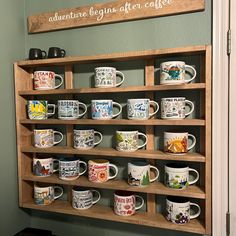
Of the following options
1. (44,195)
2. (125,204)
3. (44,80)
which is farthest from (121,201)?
(44,80)

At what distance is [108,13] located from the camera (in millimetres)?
1079

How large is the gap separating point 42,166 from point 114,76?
1.75 feet

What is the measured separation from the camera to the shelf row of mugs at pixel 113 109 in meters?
0.94

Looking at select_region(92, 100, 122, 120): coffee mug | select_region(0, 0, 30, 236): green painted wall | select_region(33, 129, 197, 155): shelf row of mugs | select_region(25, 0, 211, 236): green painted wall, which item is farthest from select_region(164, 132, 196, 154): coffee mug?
select_region(0, 0, 30, 236): green painted wall

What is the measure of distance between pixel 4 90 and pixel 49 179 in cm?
46

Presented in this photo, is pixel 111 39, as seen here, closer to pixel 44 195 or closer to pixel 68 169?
pixel 68 169

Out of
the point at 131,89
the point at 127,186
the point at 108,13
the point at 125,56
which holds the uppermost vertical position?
the point at 108,13

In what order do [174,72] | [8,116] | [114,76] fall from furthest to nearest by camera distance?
1. [8,116]
2. [114,76]
3. [174,72]

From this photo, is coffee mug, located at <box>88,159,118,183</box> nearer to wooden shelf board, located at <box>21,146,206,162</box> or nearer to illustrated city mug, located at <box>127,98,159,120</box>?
wooden shelf board, located at <box>21,146,206,162</box>

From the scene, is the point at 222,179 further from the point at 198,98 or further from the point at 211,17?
the point at 211,17

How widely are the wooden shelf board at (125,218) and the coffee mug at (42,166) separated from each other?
153 mm

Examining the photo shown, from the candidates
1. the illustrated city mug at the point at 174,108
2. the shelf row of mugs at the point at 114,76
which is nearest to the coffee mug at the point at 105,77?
the shelf row of mugs at the point at 114,76

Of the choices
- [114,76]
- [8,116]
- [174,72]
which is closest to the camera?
[174,72]

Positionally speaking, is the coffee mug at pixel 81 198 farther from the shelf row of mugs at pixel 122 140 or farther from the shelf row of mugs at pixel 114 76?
the shelf row of mugs at pixel 114 76
